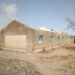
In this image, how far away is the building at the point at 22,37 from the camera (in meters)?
17.8

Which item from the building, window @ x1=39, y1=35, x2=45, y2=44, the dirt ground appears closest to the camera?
the dirt ground

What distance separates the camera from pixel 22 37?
18.6m

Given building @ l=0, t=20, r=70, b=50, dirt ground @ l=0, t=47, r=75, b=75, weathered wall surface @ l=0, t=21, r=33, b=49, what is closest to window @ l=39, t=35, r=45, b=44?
building @ l=0, t=20, r=70, b=50

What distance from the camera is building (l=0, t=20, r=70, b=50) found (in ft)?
58.3

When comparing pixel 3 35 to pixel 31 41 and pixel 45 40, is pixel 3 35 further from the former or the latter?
pixel 45 40

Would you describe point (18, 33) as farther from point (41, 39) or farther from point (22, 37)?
point (41, 39)

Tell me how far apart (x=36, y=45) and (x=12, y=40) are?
4708mm

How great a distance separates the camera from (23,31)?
18.5 metres

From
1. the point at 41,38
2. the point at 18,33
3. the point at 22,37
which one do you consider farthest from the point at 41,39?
the point at 18,33

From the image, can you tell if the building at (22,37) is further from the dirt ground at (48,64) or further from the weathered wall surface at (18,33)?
the dirt ground at (48,64)

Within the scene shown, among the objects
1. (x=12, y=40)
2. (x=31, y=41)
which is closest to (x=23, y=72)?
(x=31, y=41)

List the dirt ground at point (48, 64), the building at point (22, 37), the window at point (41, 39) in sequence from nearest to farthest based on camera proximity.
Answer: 1. the dirt ground at point (48, 64)
2. the building at point (22, 37)
3. the window at point (41, 39)

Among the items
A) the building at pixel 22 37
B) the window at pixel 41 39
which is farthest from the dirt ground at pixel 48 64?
the window at pixel 41 39

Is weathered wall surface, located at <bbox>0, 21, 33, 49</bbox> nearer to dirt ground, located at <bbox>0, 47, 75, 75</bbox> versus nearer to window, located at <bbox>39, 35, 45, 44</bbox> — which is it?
window, located at <bbox>39, 35, 45, 44</bbox>
